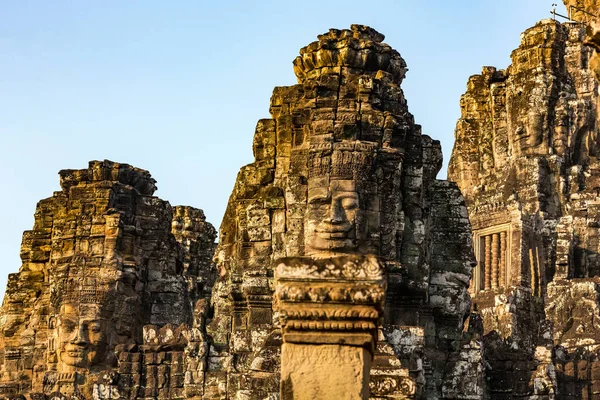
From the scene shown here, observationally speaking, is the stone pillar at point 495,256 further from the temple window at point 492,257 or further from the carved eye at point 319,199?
the carved eye at point 319,199

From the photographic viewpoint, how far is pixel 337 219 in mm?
22578

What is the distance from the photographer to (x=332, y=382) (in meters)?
12.6

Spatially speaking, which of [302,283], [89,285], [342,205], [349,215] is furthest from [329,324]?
[89,285]

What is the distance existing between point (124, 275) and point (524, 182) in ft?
80.2

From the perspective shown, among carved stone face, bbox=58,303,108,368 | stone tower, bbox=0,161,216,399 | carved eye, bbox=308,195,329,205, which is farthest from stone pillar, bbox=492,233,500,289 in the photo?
carved eye, bbox=308,195,329,205

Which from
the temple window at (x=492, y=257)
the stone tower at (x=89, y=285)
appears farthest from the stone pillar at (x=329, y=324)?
the temple window at (x=492, y=257)

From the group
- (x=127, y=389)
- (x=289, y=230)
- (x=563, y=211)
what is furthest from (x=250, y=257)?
(x=563, y=211)

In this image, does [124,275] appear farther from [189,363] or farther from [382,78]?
[382,78]

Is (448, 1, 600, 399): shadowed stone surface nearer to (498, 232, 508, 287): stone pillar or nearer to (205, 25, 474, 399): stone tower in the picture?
(498, 232, 508, 287): stone pillar

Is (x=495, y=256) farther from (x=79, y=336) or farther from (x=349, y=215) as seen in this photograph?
(x=349, y=215)

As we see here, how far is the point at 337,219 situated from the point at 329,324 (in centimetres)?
988

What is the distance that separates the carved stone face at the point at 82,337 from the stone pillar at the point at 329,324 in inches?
873

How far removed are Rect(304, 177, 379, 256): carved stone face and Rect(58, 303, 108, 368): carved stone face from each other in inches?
479

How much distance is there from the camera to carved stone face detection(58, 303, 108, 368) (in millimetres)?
34594
